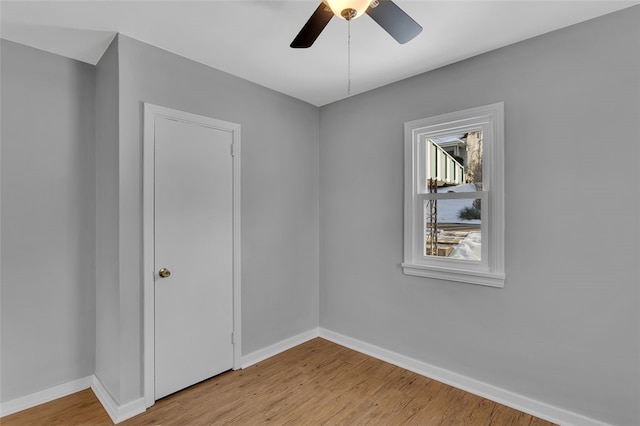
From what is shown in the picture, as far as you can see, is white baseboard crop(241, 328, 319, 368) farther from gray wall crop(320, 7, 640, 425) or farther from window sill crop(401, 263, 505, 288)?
window sill crop(401, 263, 505, 288)

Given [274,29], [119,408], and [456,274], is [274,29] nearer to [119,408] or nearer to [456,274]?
[456,274]

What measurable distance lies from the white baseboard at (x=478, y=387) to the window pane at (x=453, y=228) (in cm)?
97

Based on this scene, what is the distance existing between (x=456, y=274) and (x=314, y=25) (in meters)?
2.08

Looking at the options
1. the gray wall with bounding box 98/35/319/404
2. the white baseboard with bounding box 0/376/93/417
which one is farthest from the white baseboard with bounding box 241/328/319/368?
the white baseboard with bounding box 0/376/93/417

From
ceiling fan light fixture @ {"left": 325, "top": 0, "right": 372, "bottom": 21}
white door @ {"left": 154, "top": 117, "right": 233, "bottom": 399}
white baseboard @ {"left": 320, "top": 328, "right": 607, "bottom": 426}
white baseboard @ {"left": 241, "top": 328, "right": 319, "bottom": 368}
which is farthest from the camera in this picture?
white baseboard @ {"left": 241, "top": 328, "right": 319, "bottom": 368}

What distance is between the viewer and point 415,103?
2809mm

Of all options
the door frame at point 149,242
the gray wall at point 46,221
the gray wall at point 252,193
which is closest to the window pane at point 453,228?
the gray wall at point 252,193

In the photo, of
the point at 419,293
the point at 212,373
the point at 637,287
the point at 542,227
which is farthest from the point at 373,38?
the point at 212,373

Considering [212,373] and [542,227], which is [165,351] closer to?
[212,373]

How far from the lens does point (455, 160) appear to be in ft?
8.84

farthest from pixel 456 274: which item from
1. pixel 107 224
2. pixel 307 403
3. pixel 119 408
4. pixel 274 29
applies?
pixel 107 224

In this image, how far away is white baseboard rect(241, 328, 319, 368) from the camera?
2863 mm

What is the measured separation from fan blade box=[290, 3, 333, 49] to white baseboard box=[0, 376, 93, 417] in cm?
299

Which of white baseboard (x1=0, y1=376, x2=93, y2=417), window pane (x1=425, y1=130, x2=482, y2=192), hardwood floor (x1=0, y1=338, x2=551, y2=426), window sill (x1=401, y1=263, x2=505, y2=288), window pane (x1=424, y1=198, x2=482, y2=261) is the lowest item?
hardwood floor (x1=0, y1=338, x2=551, y2=426)
